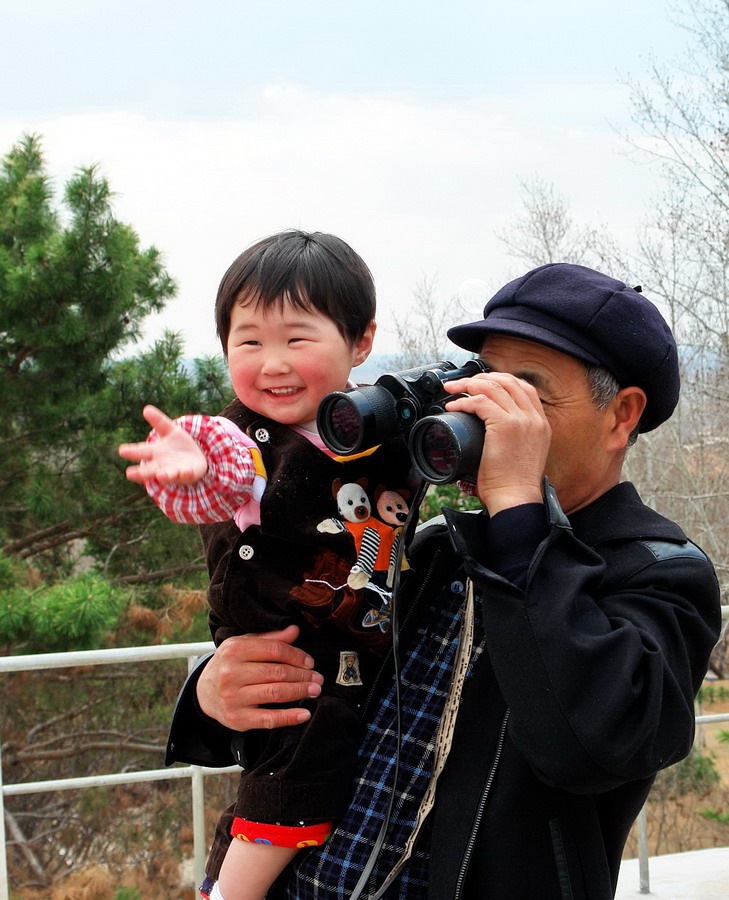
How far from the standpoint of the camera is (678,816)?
11.0 metres

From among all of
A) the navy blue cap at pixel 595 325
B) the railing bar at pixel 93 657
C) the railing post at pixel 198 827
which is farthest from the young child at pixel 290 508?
the railing post at pixel 198 827

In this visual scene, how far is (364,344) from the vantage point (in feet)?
5.60

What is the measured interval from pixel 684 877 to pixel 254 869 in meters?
2.20

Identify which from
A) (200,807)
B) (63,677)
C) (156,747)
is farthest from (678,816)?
(200,807)

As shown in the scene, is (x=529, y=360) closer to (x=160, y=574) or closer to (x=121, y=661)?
(x=121, y=661)

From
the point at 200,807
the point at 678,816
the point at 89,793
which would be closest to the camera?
the point at 200,807

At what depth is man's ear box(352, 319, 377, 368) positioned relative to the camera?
1692 mm

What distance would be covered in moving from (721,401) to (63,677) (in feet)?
→ 25.1

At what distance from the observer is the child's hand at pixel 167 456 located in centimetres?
133

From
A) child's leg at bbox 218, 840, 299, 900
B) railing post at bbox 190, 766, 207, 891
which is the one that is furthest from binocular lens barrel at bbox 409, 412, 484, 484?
railing post at bbox 190, 766, 207, 891

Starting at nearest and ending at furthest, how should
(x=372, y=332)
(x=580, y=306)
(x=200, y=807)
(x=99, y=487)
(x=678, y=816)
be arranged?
1. (x=580, y=306)
2. (x=372, y=332)
3. (x=200, y=807)
4. (x=99, y=487)
5. (x=678, y=816)

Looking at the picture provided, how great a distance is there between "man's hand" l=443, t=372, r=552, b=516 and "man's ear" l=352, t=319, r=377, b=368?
47cm

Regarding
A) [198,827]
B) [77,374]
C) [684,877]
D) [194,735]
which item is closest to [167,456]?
[194,735]

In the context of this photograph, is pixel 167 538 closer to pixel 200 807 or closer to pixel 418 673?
pixel 200 807
